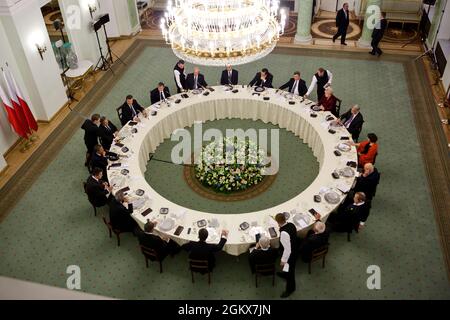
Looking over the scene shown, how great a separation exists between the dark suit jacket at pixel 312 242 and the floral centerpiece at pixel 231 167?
220 centimetres

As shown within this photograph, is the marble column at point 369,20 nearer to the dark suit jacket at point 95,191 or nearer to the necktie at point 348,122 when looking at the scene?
the necktie at point 348,122

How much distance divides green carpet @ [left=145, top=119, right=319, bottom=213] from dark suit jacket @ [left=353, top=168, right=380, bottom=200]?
135 centimetres

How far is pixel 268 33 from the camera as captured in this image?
7.13 metres

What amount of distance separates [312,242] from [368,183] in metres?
1.80

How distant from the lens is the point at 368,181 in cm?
739

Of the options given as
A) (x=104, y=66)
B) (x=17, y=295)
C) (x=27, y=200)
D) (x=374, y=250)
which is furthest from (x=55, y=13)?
(x=374, y=250)

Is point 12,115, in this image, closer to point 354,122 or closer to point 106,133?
point 106,133

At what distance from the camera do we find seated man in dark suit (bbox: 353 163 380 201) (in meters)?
7.32

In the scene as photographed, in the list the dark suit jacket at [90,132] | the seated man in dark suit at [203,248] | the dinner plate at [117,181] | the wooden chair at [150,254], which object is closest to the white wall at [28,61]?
the dark suit jacket at [90,132]

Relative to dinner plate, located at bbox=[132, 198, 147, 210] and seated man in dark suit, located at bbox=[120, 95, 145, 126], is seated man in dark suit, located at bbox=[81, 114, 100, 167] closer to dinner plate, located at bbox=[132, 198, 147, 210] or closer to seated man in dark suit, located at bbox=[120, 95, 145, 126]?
seated man in dark suit, located at bbox=[120, 95, 145, 126]

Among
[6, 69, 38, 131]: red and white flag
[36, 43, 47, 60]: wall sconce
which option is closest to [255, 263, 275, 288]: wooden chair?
[6, 69, 38, 131]: red and white flag

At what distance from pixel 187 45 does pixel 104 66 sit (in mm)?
7067

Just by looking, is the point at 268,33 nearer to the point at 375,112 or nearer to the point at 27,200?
the point at 375,112

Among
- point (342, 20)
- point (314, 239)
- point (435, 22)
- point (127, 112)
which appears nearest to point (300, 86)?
point (127, 112)
